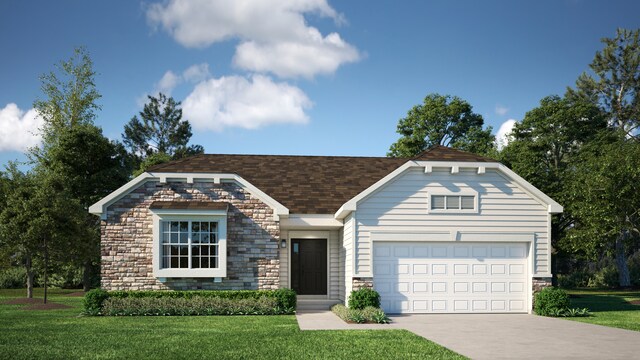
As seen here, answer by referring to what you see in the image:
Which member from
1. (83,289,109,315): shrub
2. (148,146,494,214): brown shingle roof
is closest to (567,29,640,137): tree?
(148,146,494,214): brown shingle roof

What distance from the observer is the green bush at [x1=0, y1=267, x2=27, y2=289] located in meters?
37.6

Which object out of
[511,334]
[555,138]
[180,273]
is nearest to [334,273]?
[180,273]

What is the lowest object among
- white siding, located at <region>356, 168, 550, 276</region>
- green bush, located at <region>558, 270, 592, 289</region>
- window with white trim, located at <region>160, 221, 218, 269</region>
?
green bush, located at <region>558, 270, 592, 289</region>

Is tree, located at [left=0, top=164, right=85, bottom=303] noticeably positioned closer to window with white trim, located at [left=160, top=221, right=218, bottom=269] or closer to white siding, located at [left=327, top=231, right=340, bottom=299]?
window with white trim, located at [left=160, top=221, right=218, bottom=269]

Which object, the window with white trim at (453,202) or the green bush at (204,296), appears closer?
the green bush at (204,296)

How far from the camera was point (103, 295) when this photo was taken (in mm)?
18672

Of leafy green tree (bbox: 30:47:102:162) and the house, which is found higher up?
leafy green tree (bbox: 30:47:102:162)

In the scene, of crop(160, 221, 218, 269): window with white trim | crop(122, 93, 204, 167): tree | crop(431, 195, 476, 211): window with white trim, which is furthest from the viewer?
crop(122, 93, 204, 167): tree

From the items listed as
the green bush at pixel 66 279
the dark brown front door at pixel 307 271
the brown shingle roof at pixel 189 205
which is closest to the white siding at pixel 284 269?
the dark brown front door at pixel 307 271

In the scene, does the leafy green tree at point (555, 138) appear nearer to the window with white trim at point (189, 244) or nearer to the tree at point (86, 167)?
the window with white trim at point (189, 244)

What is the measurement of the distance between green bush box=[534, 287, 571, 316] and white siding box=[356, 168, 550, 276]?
820 mm

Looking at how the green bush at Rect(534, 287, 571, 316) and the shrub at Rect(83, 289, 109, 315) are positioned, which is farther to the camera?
the shrub at Rect(83, 289, 109, 315)

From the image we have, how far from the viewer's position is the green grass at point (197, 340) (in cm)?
1091

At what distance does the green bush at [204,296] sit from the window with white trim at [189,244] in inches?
35.9
